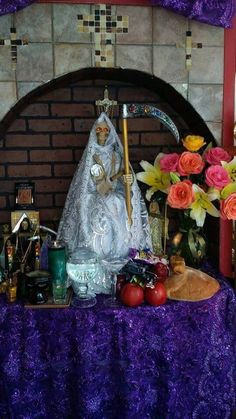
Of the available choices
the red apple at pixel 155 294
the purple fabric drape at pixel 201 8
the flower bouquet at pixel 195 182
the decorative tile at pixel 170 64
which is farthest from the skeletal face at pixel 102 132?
the red apple at pixel 155 294

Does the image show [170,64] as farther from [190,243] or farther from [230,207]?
[190,243]

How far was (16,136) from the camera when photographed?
214 cm

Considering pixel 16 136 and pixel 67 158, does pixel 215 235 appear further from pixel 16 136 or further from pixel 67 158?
pixel 16 136

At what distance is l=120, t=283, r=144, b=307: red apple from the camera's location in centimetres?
168

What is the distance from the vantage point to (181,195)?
179cm

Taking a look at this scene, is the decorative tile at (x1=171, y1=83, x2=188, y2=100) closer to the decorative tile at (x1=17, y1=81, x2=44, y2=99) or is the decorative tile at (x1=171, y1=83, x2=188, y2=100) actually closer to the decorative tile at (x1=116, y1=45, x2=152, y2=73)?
the decorative tile at (x1=116, y1=45, x2=152, y2=73)

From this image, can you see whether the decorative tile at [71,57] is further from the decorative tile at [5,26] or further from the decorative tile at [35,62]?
the decorative tile at [5,26]

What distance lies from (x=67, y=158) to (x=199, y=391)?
48.1 inches

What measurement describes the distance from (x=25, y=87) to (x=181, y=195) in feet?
2.64

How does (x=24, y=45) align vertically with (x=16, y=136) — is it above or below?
above

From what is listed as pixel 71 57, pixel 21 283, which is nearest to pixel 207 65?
pixel 71 57

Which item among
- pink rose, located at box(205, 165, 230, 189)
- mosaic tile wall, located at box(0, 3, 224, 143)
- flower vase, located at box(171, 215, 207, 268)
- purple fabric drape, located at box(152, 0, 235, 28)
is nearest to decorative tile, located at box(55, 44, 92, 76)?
mosaic tile wall, located at box(0, 3, 224, 143)

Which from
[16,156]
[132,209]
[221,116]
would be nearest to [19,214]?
[16,156]

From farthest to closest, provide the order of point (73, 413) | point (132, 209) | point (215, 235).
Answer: point (215, 235) → point (132, 209) → point (73, 413)
